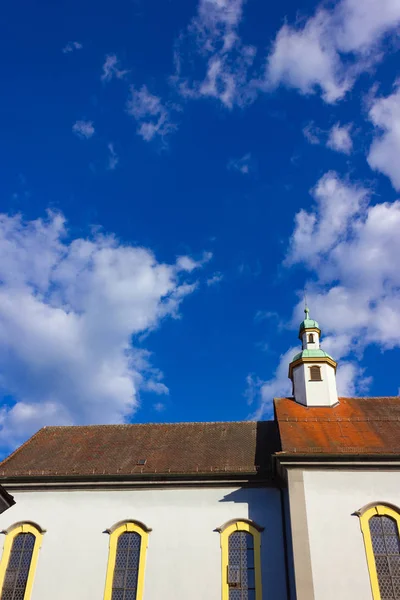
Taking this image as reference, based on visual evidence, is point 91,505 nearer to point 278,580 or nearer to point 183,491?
point 183,491

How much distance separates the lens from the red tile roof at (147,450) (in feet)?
62.9

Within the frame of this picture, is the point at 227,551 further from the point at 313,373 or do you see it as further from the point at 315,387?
the point at 313,373

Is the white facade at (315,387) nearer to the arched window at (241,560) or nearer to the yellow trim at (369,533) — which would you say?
the yellow trim at (369,533)

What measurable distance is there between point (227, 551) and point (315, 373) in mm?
9104

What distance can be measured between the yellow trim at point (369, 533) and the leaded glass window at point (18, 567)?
1103 cm

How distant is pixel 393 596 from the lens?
14.7 metres

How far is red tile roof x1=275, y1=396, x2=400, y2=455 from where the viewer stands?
1747cm

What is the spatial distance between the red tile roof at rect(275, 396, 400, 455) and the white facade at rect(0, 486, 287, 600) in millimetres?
2157

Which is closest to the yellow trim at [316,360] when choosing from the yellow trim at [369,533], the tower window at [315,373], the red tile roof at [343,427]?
the tower window at [315,373]

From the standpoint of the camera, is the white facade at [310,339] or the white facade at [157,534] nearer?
the white facade at [157,534]

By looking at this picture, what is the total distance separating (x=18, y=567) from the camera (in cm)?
1770

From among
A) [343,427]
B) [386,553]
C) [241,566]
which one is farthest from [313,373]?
[241,566]

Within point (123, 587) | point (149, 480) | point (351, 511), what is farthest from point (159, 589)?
point (351, 511)

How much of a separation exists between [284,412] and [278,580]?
6.65 meters
